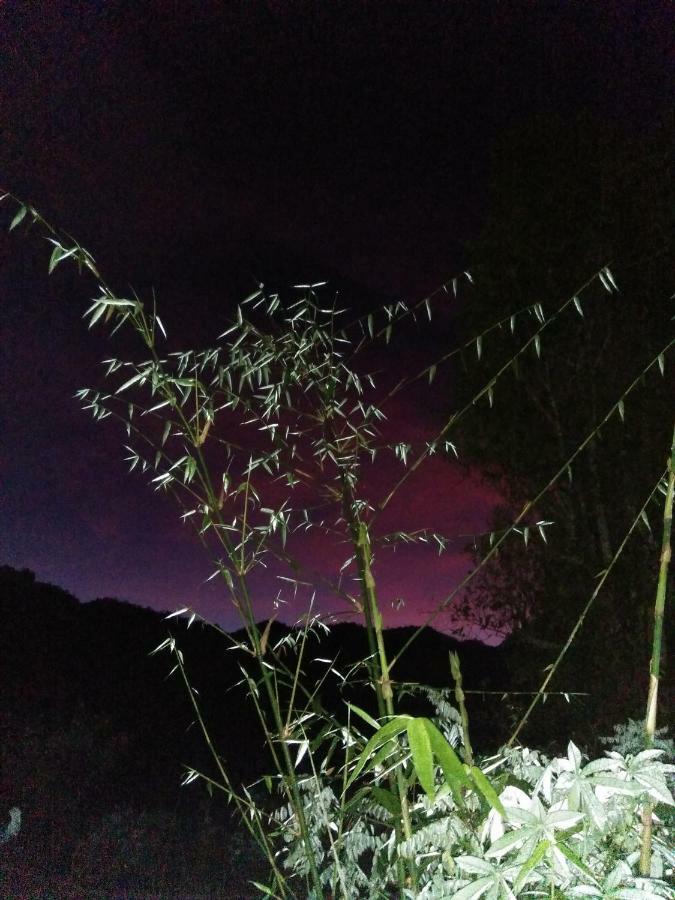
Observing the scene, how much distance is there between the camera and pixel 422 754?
0.78m

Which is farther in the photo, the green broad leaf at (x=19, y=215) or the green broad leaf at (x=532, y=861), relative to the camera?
the green broad leaf at (x=19, y=215)

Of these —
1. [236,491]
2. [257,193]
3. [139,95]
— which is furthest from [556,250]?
[236,491]

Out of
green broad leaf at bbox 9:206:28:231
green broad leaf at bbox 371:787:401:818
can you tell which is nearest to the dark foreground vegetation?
green broad leaf at bbox 371:787:401:818

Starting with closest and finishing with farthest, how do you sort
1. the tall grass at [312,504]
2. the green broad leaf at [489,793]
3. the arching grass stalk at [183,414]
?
the green broad leaf at [489,793]
the tall grass at [312,504]
the arching grass stalk at [183,414]

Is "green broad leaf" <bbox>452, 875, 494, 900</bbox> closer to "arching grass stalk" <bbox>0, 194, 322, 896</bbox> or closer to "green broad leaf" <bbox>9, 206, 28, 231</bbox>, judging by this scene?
"arching grass stalk" <bbox>0, 194, 322, 896</bbox>

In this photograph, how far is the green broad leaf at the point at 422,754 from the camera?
77 cm

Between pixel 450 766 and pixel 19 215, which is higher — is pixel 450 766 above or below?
below

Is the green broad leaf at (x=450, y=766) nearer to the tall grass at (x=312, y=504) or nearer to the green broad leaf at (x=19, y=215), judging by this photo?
the tall grass at (x=312, y=504)

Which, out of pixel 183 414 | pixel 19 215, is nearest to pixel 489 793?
pixel 183 414

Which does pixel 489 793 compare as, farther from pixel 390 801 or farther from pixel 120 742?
pixel 120 742

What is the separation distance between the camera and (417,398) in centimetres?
521

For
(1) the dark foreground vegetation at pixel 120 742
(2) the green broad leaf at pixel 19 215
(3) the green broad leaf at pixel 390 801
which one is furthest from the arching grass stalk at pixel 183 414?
(1) the dark foreground vegetation at pixel 120 742

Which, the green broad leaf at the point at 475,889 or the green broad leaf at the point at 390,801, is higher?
the green broad leaf at the point at 390,801

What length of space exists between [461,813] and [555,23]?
330 centimetres
